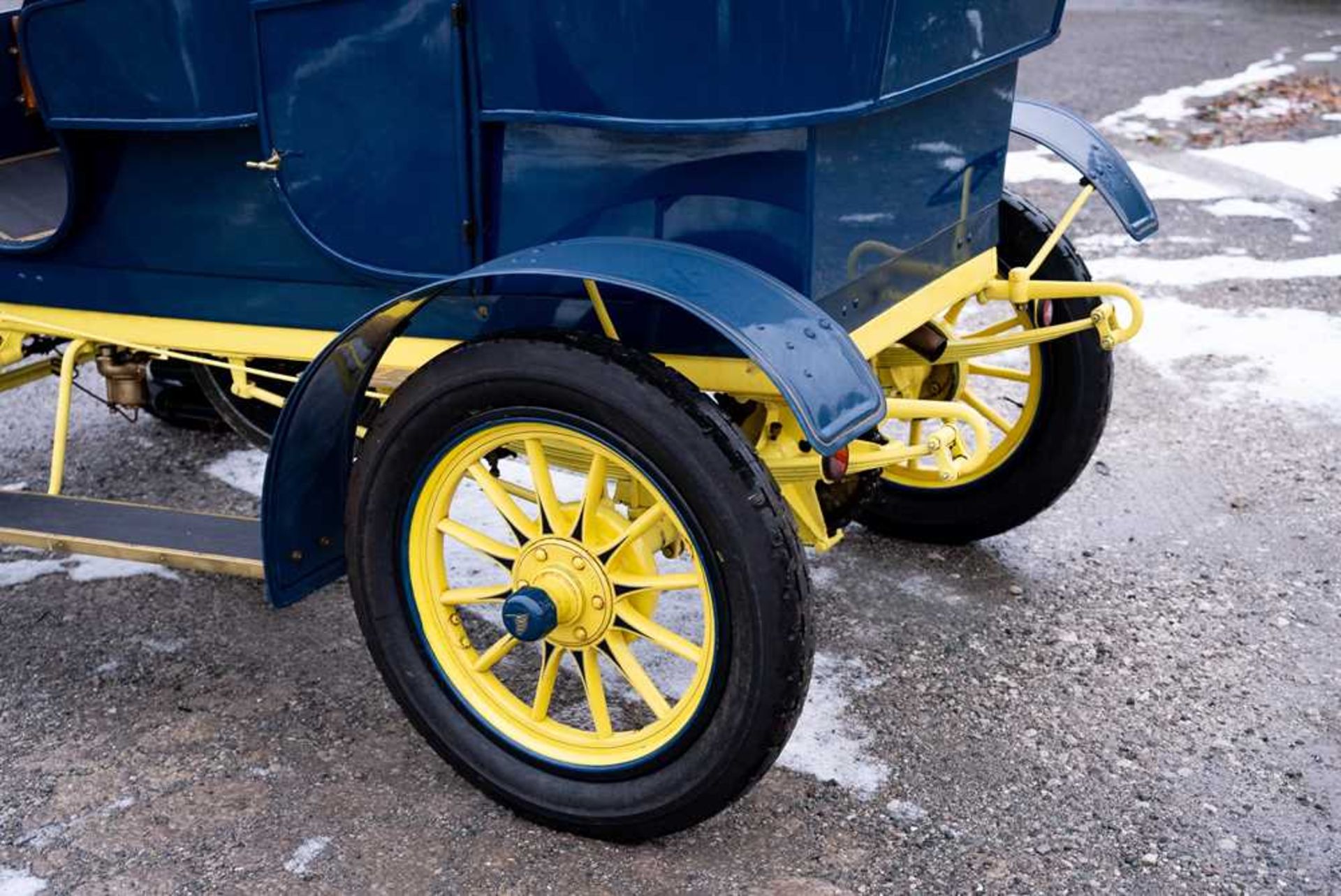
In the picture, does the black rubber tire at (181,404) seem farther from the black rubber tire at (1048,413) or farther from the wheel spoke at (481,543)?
the black rubber tire at (1048,413)

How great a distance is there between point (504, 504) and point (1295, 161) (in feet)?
16.8

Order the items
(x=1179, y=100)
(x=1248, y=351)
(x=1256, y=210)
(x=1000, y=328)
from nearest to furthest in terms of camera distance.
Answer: (x=1000, y=328) → (x=1248, y=351) → (x=1256, y=210) → (x=1179, y=100)

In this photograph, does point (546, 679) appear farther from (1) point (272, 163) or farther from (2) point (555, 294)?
(1) point (272, 163)

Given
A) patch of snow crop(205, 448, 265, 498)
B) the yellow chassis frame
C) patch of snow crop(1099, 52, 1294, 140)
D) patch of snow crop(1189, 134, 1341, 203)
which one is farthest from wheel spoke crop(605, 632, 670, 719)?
patch of snow crop(1099, 52, 1294, 140)

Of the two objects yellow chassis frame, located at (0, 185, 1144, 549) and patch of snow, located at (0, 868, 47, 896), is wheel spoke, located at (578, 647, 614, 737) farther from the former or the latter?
patch of snow, located at (0, 868, 47, 896)

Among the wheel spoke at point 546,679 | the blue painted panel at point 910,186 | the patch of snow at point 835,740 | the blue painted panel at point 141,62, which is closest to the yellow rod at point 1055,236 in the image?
the blue painted panel at point 910,186

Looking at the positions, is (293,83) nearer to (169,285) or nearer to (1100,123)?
(169,285)

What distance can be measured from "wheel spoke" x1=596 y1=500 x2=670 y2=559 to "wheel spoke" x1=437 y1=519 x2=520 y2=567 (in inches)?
6.7

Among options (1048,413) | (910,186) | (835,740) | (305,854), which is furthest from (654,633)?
(1048,413)

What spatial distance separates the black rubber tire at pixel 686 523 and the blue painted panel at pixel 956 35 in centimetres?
58

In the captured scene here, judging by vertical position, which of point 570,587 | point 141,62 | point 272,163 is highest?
point 141,62

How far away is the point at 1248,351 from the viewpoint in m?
4.62

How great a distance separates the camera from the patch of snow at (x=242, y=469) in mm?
3941

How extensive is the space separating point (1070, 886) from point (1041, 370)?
1217 millimetres
